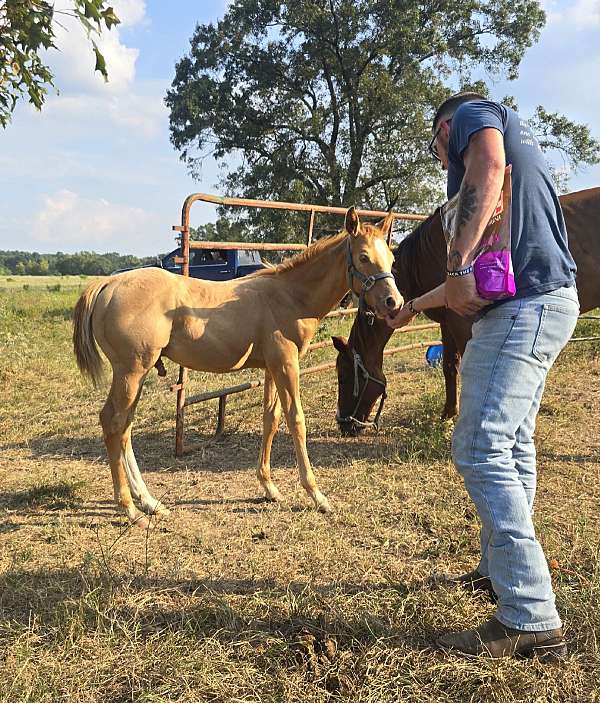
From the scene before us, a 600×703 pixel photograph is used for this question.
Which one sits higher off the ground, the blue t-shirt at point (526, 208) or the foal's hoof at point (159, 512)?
the blue t-shirt at point (526, 208)

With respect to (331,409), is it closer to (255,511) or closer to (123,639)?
(255,511)

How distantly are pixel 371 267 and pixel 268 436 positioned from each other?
4.79ft

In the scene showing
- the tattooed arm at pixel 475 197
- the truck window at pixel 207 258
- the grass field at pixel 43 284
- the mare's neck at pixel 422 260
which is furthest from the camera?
Answer: the grass field at pixel 43 284

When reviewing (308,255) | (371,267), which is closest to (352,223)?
(371,267)

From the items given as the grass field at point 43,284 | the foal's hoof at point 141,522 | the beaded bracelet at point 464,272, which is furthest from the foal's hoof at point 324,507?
the grass field at point 43,284

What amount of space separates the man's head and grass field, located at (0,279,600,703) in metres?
1.96

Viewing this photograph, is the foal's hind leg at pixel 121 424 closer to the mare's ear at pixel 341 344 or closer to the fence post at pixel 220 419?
the fence post at pixel 220 419

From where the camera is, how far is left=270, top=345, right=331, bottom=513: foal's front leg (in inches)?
139

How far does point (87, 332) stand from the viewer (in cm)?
342

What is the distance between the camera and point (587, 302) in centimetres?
444

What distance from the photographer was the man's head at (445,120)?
2.11m

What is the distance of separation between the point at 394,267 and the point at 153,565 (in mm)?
3373

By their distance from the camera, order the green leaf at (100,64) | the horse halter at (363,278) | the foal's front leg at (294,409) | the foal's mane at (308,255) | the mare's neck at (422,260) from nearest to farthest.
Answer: the green leaf at (100,64)
the horse halter at (363,278)
the foal's front leg at (294,409)
the foal's mane at (308,255)
the mare's neck at (422,260)

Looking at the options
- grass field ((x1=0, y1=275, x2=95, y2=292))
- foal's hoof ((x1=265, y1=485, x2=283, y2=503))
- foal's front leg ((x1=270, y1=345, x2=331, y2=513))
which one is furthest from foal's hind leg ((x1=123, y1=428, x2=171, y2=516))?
grass field ((x1=0, y1=275, x2=95, y2=292))
